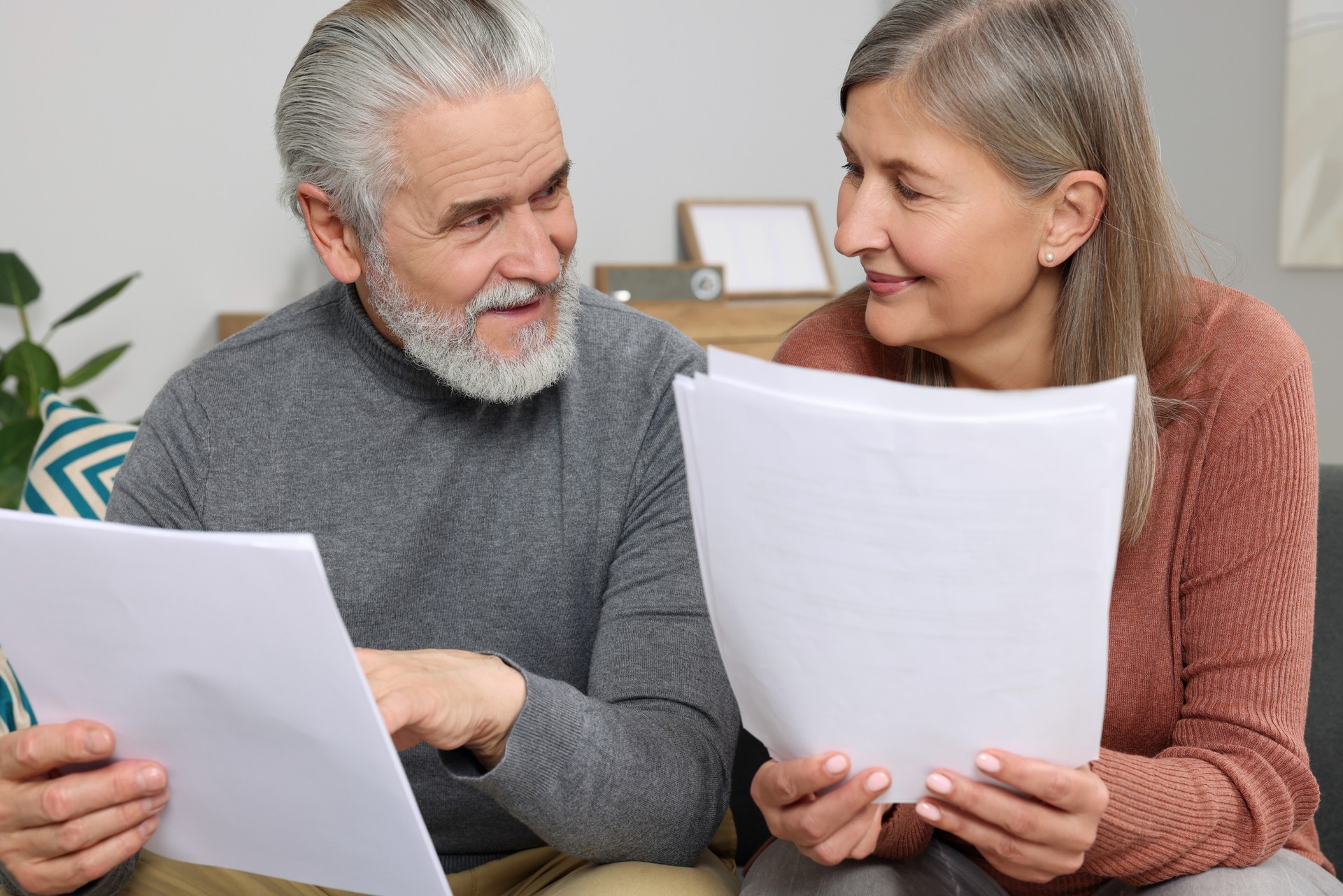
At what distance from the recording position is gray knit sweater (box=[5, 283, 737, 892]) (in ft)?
3.93

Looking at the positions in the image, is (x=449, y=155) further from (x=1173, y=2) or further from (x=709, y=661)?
(x=1173, y=2)

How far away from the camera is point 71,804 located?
0.82 meters

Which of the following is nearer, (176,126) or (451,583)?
(451,583)

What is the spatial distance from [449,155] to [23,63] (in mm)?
1817

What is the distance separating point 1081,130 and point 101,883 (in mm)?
1026

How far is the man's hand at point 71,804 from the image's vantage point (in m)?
0.81

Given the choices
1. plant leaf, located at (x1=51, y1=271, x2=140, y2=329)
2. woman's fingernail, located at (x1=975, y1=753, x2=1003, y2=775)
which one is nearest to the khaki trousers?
woman's fingernail, located at (x1=975, y1=753, x2=1003, y2=775)

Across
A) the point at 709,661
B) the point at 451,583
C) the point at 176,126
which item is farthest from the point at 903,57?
the point at 176,126

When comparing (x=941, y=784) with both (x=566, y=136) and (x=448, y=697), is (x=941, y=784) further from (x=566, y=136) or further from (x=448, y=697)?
(x=566, y=136)

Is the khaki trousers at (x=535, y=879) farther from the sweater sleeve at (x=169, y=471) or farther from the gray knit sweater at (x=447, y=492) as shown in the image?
the sweater sleeve at (x=169, y=471)

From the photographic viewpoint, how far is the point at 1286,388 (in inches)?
38.7

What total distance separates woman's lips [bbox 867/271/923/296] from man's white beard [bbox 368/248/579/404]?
1.07 ft

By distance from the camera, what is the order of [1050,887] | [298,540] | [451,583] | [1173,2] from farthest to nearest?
1. [1173,2]
2. [451,583]
3. [1050,887]
4. [298,540]

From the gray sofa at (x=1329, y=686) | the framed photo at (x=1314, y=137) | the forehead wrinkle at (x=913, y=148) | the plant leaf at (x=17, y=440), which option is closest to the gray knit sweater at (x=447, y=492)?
the forehead wrinkle at (x=913, y=148)
